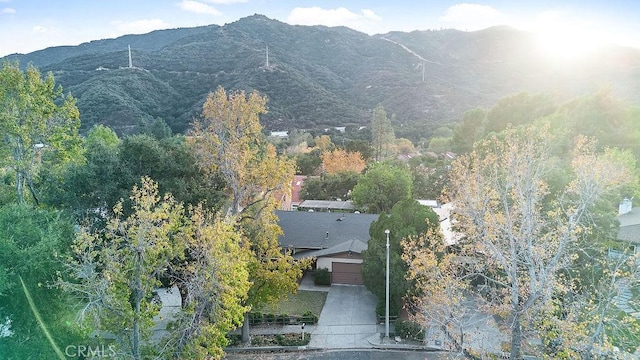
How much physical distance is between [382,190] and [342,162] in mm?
12908

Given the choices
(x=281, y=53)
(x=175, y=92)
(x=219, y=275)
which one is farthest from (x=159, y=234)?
(x=281, y=53)

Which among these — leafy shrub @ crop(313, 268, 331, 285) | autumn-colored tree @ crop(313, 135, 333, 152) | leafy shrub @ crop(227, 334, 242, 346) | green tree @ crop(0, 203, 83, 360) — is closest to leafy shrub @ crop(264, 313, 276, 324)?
leafy shrub @ crop(227, 334, 242, 346)

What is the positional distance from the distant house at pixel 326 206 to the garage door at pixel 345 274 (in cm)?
1075

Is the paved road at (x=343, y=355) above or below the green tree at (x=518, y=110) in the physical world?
below

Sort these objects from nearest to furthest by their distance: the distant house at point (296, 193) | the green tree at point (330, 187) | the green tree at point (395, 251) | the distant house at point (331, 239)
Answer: the green tree at point (395, 251) < the distant house at point (331, 239) < the distant house at point (296, 193) < the green tree at point (330, 187)

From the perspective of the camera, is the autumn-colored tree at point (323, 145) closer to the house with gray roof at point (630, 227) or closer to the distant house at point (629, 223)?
the distant house at point (629, 223)

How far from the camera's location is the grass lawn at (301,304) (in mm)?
20047

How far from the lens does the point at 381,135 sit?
167 feet

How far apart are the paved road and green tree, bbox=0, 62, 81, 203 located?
12265 mm

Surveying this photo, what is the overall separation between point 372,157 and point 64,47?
83.1 meters

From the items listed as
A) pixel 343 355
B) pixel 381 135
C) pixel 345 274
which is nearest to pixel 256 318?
pixel 343 355

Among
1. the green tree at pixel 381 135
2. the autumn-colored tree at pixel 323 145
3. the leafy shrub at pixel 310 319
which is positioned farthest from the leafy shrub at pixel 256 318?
the autumn-colored tree at pixel 323 145

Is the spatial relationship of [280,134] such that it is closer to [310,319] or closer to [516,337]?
[310,319]

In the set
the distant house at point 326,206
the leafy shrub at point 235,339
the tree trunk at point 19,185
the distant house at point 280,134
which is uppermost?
the tree trunk at point 19,185
